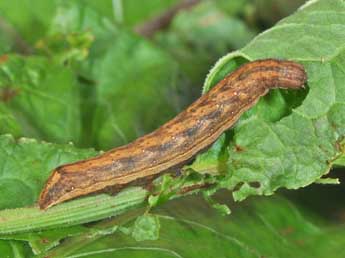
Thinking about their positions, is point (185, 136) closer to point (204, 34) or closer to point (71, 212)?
point (71, 212)

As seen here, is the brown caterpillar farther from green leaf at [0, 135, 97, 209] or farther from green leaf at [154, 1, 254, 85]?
green leaf at [154, 1, 254, 85]

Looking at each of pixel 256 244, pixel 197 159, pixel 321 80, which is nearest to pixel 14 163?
pixel 197 159

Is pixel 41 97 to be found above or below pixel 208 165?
above

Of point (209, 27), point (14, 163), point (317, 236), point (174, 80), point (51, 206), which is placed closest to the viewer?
point (51, 206)

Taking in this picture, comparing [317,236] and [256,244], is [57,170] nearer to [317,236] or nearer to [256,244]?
[256,244]

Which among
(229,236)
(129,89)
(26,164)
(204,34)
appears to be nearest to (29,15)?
(129,89)

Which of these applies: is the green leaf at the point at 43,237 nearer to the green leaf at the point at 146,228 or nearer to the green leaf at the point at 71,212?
the green leaf at the point at 71,212

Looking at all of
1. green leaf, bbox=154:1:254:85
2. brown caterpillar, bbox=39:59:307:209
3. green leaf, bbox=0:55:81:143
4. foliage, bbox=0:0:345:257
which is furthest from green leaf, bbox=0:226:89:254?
green leaf, bbox=154:1:254:85
